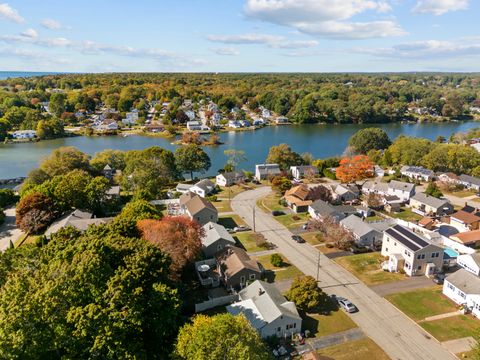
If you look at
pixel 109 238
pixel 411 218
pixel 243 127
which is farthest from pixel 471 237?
pixel 243 127

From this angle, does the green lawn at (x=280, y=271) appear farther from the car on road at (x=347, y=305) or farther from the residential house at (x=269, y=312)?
the residential house at (x=269, y=312)

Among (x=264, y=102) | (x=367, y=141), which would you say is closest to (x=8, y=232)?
(x=367, y=141)

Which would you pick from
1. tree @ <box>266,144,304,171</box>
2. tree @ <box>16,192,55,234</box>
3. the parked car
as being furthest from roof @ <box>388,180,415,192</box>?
tree @ <box>16,192,55,234</box>

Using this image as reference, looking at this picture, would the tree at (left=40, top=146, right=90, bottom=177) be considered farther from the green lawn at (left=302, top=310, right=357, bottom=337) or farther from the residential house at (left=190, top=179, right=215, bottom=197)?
the green lawn at (left=302, top=310, right=357, bottom=337)

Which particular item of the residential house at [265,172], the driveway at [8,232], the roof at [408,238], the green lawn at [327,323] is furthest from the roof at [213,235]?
the residential house at [265,172]

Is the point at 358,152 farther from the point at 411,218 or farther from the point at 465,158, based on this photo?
the point at 411,218
